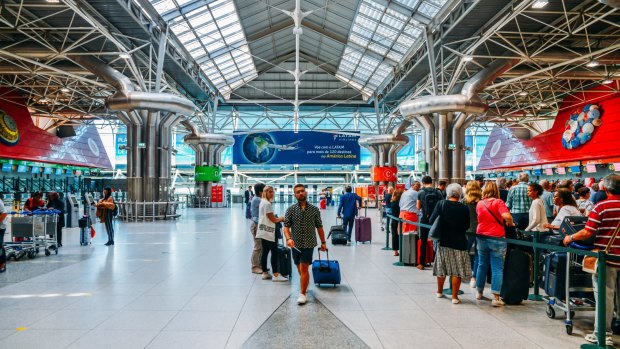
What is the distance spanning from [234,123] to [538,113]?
2612 cm

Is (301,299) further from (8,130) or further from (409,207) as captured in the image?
(8,130)

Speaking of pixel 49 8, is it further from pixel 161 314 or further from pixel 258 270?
pixel 161 314

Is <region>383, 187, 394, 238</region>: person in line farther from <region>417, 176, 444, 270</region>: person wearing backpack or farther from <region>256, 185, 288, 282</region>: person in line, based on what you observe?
<region>256, 185, 288, 282</region>: person in line

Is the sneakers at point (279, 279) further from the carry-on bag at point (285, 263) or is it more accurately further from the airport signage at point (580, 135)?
the airport signage at point (580, 135)

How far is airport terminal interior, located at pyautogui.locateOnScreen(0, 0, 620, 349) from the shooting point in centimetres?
529

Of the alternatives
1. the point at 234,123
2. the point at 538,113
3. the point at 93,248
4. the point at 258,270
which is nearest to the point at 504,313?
the point at 258,270

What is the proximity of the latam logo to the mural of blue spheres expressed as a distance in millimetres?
33090

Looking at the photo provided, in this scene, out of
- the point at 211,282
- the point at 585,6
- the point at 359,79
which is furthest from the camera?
the point at 359,79

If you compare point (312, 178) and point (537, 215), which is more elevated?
point (312, 178)

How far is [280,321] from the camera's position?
5371 mm

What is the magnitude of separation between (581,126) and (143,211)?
2396cm

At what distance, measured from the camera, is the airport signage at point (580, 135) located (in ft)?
76.1

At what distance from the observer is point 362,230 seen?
13.0 meters

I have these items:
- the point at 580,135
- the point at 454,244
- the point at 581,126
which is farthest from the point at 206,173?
the point at 454,244
